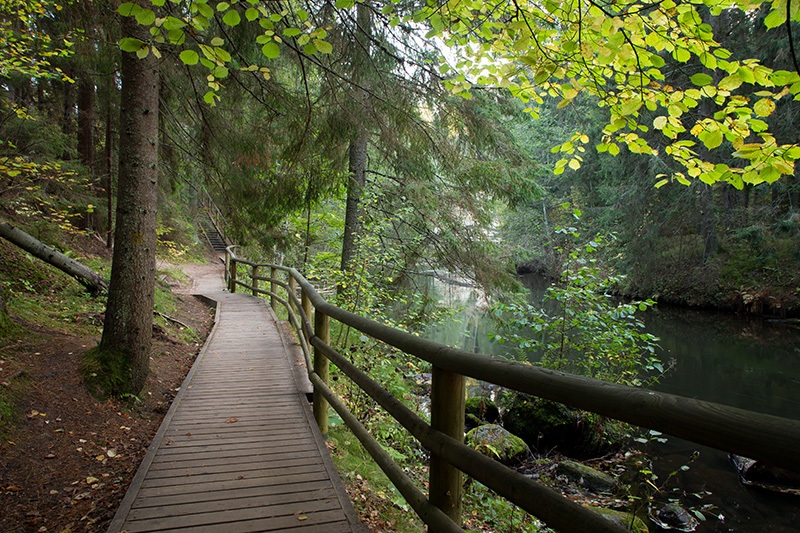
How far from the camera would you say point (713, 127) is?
2977 millimetres

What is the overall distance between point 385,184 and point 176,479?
8878 mm

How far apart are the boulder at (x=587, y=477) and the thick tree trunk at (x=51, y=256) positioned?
7.40 metres

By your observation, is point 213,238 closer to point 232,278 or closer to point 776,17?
point 232,278

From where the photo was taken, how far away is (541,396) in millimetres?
1449

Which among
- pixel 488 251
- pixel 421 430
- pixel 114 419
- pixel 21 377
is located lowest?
pixel 114 419

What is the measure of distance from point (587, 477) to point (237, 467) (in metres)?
4.57

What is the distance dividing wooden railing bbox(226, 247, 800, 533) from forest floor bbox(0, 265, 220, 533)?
1.98 meters

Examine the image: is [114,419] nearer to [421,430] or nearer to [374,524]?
Result: [374,524]

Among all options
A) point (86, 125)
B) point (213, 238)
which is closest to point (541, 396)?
point (86, 125)

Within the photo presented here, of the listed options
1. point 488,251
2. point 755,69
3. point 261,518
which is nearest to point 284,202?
point 488,251

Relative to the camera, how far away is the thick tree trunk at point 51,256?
5.41 metres

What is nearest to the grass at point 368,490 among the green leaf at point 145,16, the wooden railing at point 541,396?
the wooden railing at point 541,396

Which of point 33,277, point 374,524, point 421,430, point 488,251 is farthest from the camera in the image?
point 488,251

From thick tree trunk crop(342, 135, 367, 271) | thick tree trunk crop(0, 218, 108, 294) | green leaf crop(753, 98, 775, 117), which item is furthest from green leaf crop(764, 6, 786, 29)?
thick tree trunk crop(342, 135, 367, 271)
